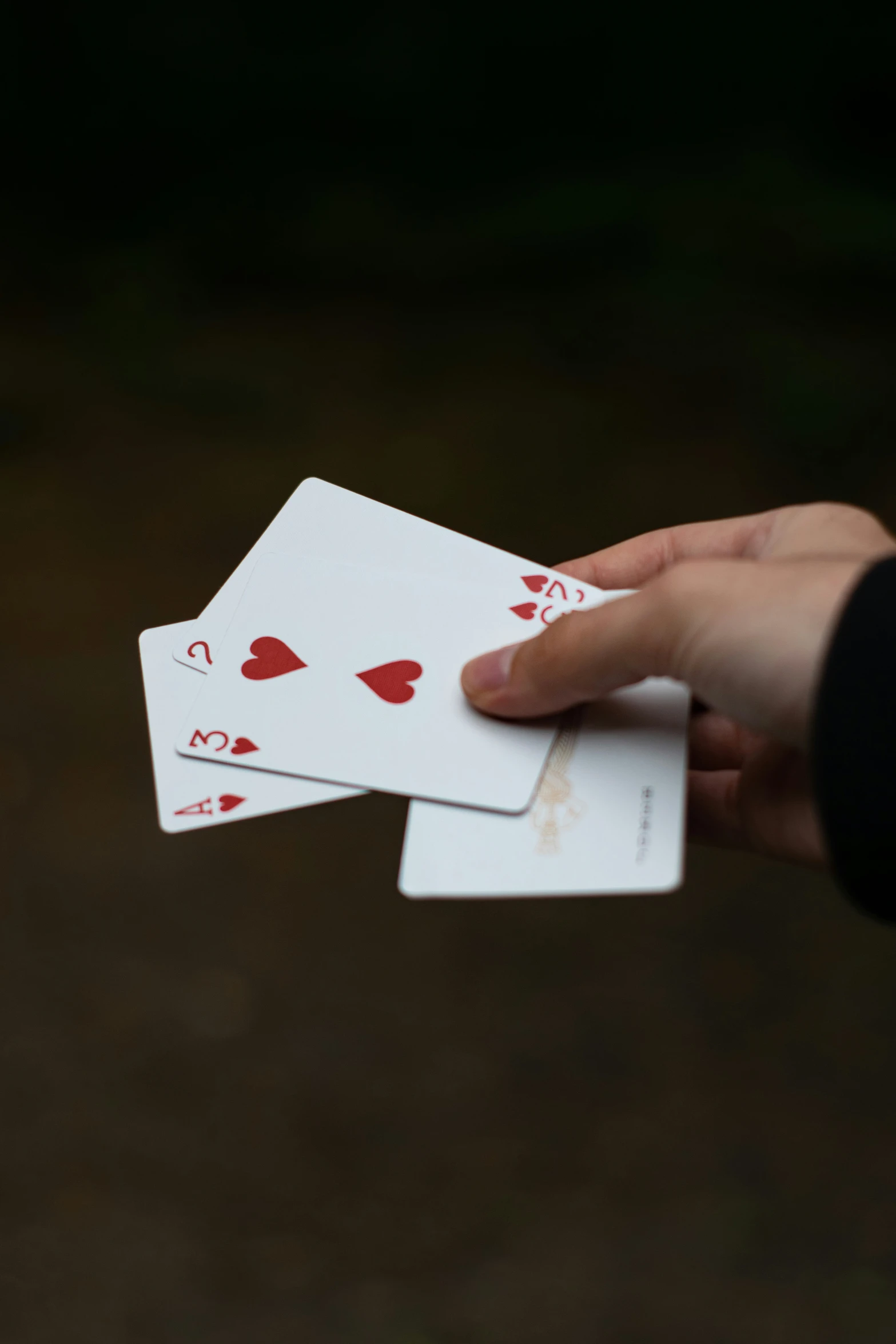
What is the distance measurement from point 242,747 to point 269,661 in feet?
0.28

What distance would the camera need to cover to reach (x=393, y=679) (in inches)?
39.4

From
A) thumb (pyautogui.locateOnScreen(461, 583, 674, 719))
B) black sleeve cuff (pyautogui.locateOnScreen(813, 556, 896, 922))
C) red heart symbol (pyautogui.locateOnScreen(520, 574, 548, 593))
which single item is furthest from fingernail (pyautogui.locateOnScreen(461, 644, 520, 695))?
black sleeve cuff (pyautogui.locateOnScreen(813, 556, 896, 922))

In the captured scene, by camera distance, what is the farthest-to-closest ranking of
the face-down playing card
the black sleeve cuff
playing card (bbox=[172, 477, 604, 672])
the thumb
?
1. playing card (bbox=[172, 477, 604, 672])
2. the face-down playing card
3. the thumb
4. the black sleeve cuff

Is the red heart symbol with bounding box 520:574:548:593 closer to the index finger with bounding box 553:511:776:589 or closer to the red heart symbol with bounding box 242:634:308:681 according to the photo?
the index finger with bounding box 553:511:776:589

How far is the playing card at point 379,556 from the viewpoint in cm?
108

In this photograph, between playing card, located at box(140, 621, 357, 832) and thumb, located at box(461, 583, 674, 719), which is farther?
playing card, located at box(140, 621, 357, 832)

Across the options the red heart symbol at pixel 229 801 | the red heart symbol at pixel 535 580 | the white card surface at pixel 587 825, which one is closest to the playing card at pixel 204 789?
the red heart symbol at pixel 229 801

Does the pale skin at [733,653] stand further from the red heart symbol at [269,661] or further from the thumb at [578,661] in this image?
the red heart symbol at [269,661]

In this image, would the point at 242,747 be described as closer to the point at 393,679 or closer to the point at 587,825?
the point at 393,679

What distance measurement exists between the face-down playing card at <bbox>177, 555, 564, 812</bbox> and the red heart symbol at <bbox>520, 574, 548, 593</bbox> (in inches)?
1.4

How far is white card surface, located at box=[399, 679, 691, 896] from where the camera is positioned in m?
0.89

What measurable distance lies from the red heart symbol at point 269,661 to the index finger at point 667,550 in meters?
0.29

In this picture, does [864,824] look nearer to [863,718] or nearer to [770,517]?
[863,718]

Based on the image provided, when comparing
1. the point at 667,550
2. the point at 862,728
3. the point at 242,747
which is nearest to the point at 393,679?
the point at 242,747
